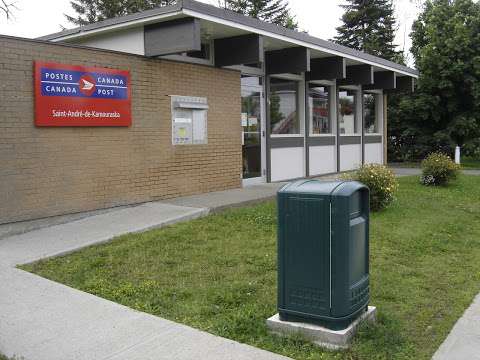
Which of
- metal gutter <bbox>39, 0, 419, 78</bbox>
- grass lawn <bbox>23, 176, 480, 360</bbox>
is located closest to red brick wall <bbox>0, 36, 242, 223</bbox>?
metal gutter <bbox>39, 0, 419, 78</bbox>

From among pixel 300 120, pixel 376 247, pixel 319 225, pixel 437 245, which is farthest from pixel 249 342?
pixel 300 120

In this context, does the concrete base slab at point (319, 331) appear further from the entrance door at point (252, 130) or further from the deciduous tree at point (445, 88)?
the deciduous tree at point (445, 88)

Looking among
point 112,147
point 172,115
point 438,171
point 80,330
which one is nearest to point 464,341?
point 80,330

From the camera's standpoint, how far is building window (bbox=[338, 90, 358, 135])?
16.7 m

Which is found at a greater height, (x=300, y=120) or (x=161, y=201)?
(x=300, y=120)

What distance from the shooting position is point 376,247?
7055 mm

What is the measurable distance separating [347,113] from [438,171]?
185 inches

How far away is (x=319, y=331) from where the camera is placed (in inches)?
155

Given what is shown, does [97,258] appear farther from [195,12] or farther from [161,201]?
[195,12]

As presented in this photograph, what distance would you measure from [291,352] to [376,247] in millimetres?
3512

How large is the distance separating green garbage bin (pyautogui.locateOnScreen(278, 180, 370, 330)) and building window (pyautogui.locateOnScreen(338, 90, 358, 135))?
12568 millimetres

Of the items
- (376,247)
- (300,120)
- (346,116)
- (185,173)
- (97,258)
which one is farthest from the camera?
(346,116)

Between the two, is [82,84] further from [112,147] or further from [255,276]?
[255,276]

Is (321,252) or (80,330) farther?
(80,330)
